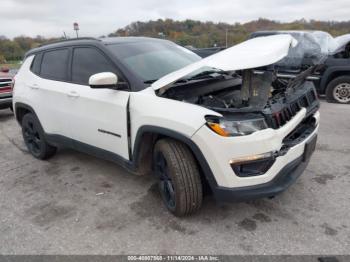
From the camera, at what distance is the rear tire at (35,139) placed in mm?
4699

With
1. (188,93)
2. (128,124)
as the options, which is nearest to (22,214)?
(128,124)

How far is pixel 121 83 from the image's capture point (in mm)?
3240

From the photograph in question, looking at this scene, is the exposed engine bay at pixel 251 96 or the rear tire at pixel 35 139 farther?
the rear tire at pixel 35 139

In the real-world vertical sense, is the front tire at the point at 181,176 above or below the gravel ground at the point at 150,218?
Answer: above

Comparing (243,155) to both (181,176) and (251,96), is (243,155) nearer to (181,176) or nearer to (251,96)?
(181,176)

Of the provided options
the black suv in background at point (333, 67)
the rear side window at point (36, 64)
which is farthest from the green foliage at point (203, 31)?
the rear side window at point (36, 64)

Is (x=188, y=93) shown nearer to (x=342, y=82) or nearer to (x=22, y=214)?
(x=22, y=214)

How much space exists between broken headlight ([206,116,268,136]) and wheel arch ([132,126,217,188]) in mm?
240

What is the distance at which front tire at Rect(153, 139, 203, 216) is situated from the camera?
9.16ft

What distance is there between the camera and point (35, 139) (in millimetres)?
4941

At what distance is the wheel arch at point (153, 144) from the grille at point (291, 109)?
665 millimetres

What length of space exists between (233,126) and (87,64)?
209cm

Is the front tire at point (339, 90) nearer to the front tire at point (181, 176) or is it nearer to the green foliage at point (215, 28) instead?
the front tire at point (181, 176)

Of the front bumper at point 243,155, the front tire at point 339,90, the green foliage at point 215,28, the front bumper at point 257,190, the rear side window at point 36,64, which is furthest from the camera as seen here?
the green foliage at point 215,28
